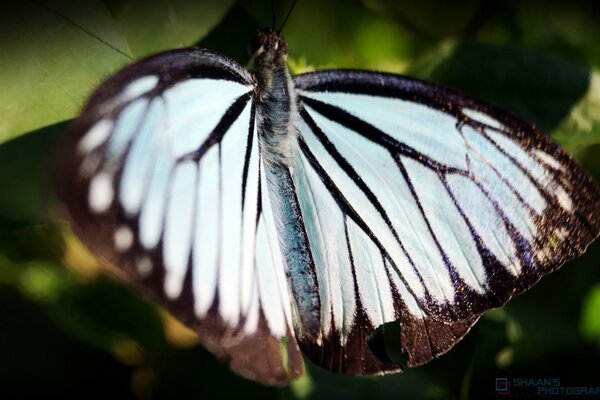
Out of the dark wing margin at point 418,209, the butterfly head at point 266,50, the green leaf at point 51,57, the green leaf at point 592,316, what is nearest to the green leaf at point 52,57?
the green leaf at point 51,57

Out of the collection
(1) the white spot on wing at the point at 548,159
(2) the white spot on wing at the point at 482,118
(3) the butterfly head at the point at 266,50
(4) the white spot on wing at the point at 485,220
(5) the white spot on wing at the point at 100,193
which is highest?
(3) the butterfly head at the point at 266,50

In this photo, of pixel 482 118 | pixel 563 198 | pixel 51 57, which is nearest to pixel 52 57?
pixel 51 57

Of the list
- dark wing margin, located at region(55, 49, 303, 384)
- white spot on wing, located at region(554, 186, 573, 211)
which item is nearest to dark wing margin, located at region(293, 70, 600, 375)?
white spot on wing, located at region(554, 186, 573, 211)

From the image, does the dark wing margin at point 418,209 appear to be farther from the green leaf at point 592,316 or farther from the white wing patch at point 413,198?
the green leaf at point 592,316

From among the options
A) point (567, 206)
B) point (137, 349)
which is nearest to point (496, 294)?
point (567, 206)

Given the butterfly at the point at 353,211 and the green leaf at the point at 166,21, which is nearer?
the butterfly at the point at 353,211

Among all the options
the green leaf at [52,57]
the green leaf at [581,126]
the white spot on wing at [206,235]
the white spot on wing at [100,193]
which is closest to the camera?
the white spot on wing at [100,193]
